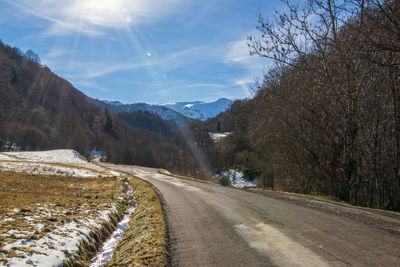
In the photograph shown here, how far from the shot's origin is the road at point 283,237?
4121 millimetres

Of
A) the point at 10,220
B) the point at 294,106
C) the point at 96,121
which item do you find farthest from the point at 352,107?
the point at 96,121

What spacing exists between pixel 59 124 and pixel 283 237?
144207mm

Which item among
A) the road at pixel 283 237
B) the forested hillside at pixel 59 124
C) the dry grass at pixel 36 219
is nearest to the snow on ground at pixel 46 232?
the dry grass at pixel 36 219

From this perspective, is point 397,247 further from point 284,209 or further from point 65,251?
point 65,251

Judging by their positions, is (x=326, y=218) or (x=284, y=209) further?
(x=284, y=209)

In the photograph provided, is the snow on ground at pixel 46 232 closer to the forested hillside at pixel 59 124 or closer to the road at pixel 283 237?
the road at pixel 283 237

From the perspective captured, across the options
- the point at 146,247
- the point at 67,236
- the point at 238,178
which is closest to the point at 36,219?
the point at 67,236

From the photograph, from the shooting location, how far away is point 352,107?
1171 cm

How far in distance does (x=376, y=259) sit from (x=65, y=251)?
17.9ft

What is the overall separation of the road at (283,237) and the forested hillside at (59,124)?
55.3 metres

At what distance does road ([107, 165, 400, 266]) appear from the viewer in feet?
13.5

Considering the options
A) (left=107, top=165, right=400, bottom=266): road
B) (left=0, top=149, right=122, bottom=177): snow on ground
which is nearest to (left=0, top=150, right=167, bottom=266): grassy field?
(left=107, top=165, right=400, bottom=266): road

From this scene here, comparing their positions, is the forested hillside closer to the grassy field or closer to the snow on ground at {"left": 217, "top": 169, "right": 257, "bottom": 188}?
the snow on ground at {"left": 217, "top": 169, "right": 257, "bottom": 188}

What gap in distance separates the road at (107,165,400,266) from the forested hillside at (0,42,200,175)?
55346 mm
